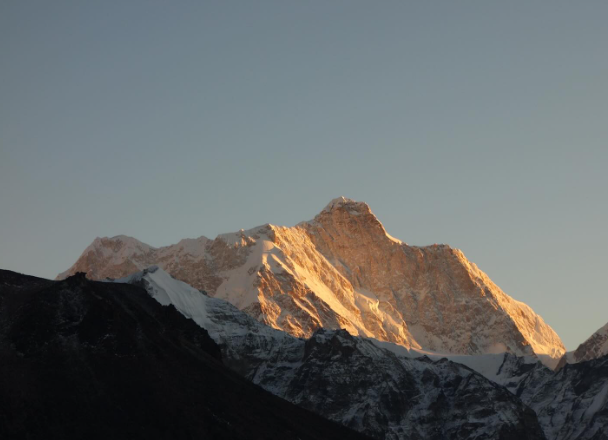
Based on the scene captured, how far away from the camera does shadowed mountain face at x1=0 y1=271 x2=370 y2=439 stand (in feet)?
532

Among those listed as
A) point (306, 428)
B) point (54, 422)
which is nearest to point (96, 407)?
point (54, 422)

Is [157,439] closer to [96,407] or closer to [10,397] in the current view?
[96,407]

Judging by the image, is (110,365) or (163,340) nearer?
(110,365)

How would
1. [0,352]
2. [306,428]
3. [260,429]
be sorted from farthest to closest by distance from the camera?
1. [306,428]
2. [260,429]
3. [0,352]

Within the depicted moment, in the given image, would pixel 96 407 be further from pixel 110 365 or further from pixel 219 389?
pixel 219 389

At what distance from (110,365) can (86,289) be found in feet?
58.4

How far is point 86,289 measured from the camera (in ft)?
633

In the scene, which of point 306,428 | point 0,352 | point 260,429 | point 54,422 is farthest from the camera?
point 306,428

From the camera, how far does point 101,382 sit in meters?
174

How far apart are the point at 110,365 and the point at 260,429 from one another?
2201 cm

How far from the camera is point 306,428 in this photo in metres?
195

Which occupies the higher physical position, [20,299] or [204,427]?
[20,299]

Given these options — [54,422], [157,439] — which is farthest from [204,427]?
[54,422]

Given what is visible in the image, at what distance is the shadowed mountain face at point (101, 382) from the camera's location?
532 ft
